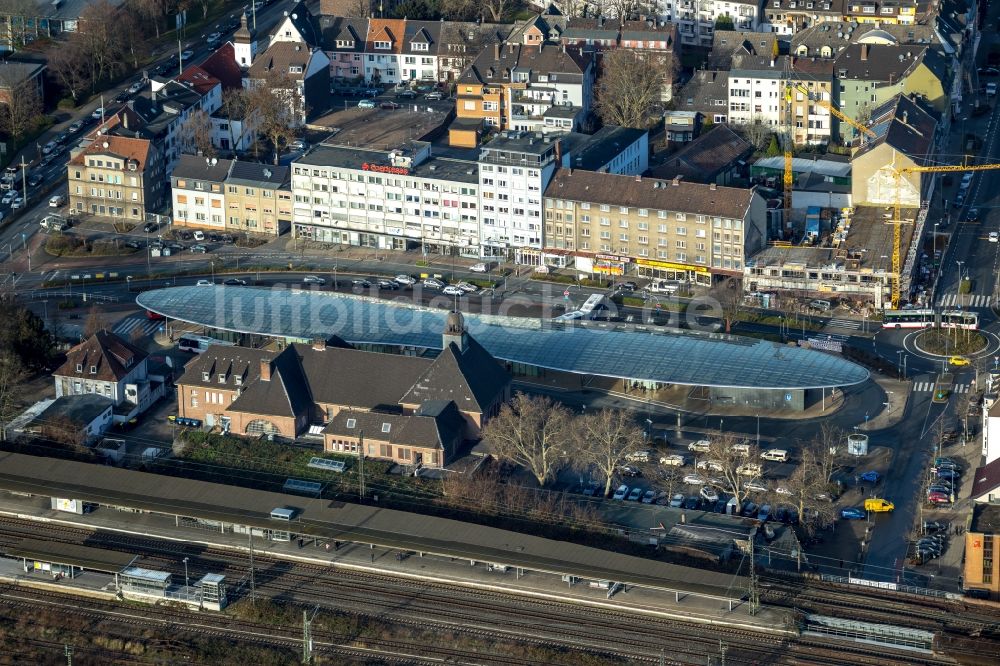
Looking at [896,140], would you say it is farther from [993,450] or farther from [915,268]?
[993,450]

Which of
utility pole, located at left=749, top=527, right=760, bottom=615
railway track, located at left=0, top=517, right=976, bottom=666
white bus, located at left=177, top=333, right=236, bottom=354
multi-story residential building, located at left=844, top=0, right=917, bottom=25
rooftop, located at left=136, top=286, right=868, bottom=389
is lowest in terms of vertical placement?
railway track, located at left=0, top=517, right=976, bottom=666

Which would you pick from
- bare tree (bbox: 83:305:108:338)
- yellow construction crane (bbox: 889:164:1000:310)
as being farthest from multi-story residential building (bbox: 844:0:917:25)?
bare tree (bbox: 83:305:108:338)

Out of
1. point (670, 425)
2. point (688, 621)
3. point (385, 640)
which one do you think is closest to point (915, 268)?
point (670, 425)

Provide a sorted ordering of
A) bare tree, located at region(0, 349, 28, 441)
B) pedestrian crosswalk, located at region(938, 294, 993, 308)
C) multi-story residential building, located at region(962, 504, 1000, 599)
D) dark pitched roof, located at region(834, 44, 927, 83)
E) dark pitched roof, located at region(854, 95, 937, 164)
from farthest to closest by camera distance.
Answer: dark pitched roof, located at region(834, 44, 927, 83) → dark pitched roof, located at region(854, 95, 937, 164) → pedestrian crosswalk, located at region(938, 294, 993, 308) → bare tree, located at region(0, 349, 28, 441) → multi-story residential building, located at region(962, 504, 1000, 599)

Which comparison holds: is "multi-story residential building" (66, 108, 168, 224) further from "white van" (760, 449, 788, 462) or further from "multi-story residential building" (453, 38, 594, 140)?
"white van" (760, 449, 788, 462)

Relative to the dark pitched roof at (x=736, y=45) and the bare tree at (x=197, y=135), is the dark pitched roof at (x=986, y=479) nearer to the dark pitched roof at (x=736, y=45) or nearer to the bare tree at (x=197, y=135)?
the dark pitched roof at (x=736, y=45)

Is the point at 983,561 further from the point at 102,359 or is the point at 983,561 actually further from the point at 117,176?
the point at 117,176

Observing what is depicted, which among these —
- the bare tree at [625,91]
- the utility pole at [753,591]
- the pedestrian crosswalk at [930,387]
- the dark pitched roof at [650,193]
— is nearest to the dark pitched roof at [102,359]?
the dark pitched roof at [650,193]
